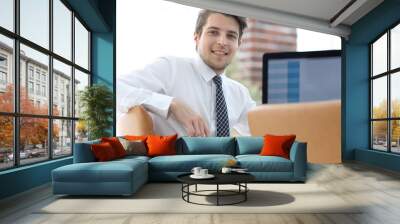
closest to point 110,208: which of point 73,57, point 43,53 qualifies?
point 43,53

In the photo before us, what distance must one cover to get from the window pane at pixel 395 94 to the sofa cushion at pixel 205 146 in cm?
354

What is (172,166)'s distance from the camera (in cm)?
589

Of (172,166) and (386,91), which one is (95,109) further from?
(386,91)

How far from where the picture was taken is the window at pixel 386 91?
792 cm

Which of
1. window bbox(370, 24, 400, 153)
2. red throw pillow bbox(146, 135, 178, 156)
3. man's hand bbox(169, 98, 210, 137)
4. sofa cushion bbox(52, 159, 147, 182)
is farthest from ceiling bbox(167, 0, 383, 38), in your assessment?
sofa cushion bbox(52, 159, 147, 182)

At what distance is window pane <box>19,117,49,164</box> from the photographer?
17.4 feet

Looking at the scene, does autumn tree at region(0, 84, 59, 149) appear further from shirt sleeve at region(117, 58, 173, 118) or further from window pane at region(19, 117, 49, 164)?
shirt sleeve at region(117, 58, 173, 118)

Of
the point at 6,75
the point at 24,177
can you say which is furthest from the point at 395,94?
the point at 6,75

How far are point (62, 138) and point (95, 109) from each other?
39.9 inches

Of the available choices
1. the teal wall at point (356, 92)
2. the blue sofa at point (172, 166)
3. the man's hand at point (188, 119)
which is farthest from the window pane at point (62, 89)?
the teal wall at point (356, 92)

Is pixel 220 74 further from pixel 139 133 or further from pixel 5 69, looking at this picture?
pixel 5 69

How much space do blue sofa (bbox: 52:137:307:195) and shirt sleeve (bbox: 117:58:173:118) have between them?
4.88 feet

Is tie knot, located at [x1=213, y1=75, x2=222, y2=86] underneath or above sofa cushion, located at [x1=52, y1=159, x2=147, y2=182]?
above

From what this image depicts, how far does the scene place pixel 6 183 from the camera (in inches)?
184
